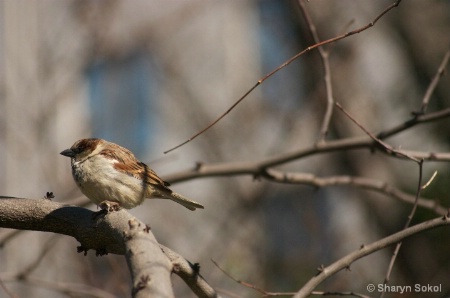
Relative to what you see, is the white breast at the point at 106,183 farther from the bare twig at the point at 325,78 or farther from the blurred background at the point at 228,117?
the bare twig at the point at 325,78

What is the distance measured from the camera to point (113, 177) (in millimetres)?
4270

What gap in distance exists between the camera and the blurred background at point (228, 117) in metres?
8.64

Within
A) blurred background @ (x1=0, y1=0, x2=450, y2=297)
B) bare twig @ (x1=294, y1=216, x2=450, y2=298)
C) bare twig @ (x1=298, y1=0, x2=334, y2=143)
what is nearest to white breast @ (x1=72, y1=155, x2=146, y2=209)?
blurred background @ (x1=0, y1=0, x2=450, y2=297)

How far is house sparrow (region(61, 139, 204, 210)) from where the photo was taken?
423cm

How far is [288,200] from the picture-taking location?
40.9 ft

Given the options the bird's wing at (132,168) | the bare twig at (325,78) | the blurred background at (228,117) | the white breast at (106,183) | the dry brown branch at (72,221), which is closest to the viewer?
the dry brown branch at (72,221)

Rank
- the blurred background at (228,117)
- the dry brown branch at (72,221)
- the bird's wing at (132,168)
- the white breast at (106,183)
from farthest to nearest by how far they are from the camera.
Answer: the blurred background at (228,117)
the bird's wing at (132,168)
the white breast at (106,183)
the dry brown branch at (72,221)

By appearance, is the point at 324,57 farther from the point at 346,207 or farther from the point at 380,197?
the point at 346,207

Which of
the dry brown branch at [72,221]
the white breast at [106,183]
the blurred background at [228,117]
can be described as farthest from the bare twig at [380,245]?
the blurred background at [228,117]

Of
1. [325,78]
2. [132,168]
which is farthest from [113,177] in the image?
[325,78]

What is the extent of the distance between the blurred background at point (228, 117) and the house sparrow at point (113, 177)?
776 millimetres

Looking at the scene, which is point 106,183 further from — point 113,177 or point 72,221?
point 72,221

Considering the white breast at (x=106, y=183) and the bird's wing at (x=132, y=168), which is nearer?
the white breast at (x=106, y=183)

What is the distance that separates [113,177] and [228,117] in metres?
6.65
